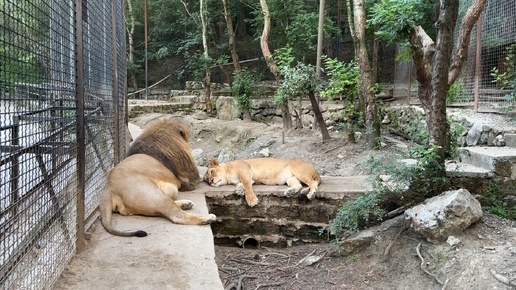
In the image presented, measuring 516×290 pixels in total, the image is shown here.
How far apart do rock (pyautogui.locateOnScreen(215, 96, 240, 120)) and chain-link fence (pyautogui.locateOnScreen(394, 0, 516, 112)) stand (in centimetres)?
819

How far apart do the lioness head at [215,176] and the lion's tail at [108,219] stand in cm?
218

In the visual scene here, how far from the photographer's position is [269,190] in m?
6.09

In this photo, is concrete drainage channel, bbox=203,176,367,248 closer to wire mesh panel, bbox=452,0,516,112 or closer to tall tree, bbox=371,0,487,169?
tall tree, bbox=371,0,487,169

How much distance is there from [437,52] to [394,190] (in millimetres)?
1673

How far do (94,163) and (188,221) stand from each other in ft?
3.85

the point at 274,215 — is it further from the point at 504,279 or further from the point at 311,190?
the point at 504,279

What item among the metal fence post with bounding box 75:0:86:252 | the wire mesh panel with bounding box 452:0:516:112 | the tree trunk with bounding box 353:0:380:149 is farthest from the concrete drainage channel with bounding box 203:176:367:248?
the wire mesh panel with bounding box 452:0:516:112

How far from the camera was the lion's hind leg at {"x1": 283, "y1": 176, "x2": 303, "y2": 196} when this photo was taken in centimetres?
596

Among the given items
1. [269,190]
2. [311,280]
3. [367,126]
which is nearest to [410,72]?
[367,126]

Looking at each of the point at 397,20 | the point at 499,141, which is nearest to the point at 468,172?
the point at 499,141

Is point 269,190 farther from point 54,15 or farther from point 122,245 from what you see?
point 54,15

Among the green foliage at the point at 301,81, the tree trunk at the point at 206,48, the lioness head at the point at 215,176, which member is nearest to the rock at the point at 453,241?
the lioness head at the point at 215,176

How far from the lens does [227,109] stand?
16.4 m

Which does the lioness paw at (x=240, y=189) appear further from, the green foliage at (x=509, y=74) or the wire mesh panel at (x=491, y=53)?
the wire mesh panel at (x=491, y=53)
